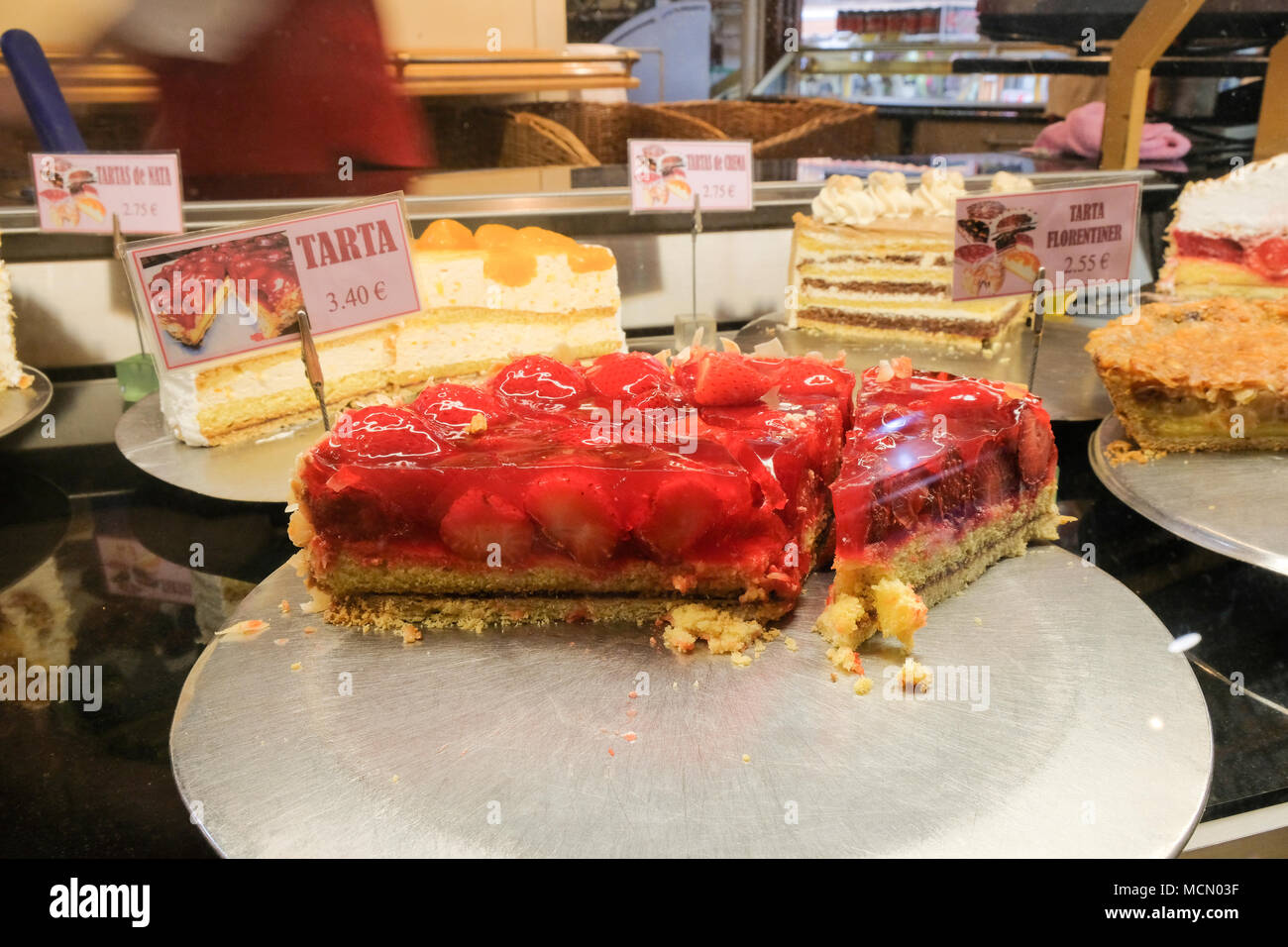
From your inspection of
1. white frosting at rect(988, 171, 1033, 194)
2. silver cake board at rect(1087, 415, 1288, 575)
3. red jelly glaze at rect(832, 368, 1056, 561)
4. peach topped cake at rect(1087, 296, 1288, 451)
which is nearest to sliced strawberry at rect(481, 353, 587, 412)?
red jelly glaze at rect(832, 368, 1056, 561)

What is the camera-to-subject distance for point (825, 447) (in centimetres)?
187

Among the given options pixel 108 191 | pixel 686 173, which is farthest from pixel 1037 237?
pixel 108 191

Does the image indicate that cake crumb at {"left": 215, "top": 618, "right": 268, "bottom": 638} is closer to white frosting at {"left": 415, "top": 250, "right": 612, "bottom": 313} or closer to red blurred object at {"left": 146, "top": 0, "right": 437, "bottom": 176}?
white frosting at {"left": 415, "top": 250, "right": 612, "bottom": 313}

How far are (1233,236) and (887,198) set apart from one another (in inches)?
53.2

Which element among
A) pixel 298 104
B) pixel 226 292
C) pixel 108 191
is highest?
pixel 298 104

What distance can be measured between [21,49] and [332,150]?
7.33 feet

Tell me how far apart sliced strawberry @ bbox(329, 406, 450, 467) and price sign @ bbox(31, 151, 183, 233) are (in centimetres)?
124

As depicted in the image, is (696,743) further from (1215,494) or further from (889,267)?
(889,267)

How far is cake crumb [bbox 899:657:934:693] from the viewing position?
1533mm

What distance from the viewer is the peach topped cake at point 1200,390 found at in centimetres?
218

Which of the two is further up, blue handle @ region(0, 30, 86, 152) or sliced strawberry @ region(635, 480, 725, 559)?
blue handle @ region(0, 30, 86, 152)

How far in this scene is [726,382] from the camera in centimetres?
188
